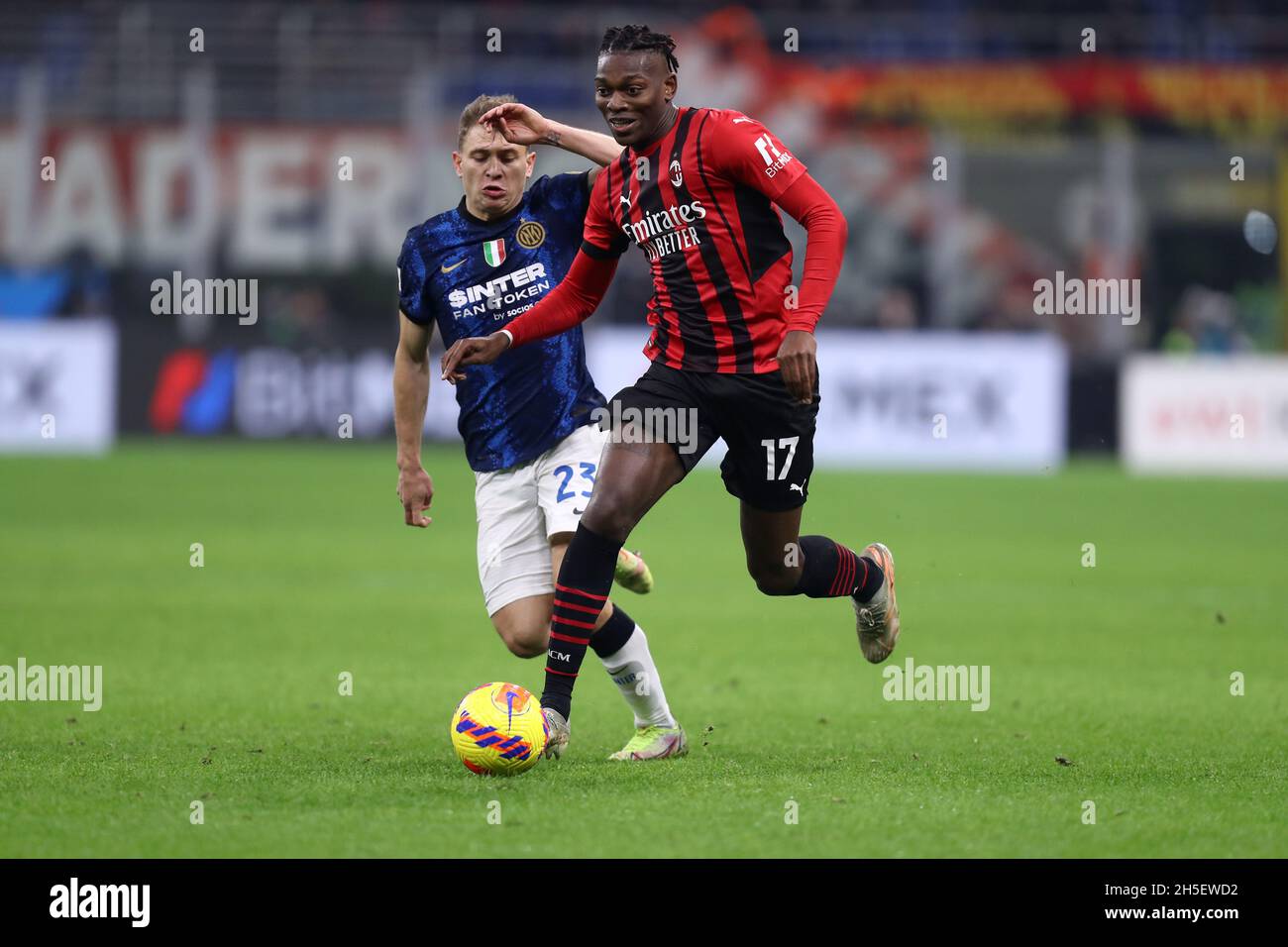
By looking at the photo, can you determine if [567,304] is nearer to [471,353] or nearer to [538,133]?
[471,353]

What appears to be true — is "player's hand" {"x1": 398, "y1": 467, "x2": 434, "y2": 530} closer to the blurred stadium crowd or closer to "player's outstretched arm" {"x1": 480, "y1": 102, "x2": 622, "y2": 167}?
"player's outstretched arm" {"x1": 480, "y1": 102, "x2": 622, "y2": 167}

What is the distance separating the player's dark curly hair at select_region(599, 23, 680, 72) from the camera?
609 cm

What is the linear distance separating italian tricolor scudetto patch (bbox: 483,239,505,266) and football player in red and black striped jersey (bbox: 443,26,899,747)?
405 mm

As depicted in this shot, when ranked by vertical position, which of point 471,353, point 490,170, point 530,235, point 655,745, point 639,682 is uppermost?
point 490,170

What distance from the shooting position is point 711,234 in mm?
6230

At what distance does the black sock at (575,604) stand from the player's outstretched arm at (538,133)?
1.45m

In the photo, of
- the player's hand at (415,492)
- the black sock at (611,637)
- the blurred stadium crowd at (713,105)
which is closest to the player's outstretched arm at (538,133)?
the player's hand at (415,492)

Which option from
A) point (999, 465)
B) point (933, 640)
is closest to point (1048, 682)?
point (933, 640)

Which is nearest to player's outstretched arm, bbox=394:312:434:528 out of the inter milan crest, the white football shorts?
the white football shorts

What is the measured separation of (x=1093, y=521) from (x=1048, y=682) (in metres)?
7.72

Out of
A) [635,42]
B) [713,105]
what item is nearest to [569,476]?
[635,42]

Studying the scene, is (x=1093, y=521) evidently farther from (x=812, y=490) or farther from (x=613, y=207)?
(x=613, y=207)

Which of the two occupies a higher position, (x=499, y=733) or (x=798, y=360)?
(x=798, y=360)

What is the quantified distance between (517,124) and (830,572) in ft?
6.72
